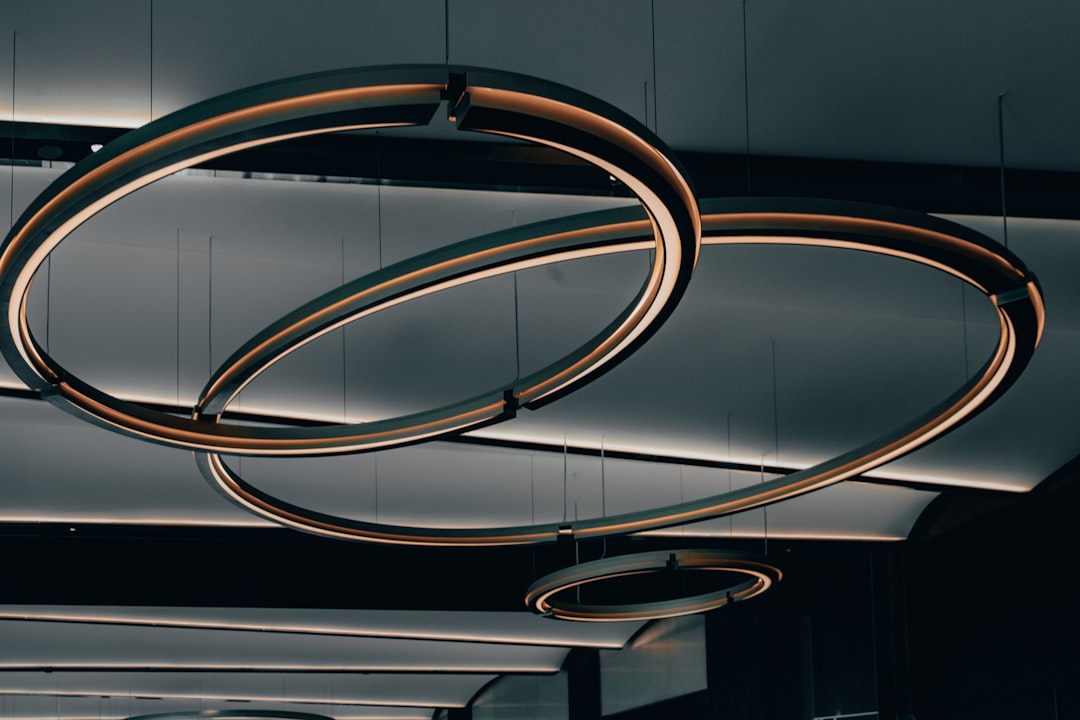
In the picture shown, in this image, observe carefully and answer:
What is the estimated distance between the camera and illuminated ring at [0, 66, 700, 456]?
5.77 metres

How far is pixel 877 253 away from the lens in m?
9.33

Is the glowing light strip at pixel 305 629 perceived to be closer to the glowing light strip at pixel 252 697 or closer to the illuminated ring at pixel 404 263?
the glowing light strip at pixel 252 697

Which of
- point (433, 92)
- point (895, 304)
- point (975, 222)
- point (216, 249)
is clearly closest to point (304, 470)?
point (216, 249)

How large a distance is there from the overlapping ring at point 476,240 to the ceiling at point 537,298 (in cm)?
122

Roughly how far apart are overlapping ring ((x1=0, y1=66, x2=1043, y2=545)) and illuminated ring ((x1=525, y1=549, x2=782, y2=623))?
481 cm

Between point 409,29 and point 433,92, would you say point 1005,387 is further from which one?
point 433,92

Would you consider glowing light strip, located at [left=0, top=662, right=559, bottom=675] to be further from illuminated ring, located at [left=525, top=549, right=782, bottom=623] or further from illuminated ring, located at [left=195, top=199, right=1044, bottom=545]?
illuminated ring, located at [left=195, top=199, right=1044, bottom=545]

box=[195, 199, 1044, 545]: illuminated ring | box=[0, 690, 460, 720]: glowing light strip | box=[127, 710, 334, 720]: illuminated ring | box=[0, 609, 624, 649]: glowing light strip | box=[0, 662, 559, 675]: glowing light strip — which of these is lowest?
box=[0, 690, 460, 720]: glowing light strip

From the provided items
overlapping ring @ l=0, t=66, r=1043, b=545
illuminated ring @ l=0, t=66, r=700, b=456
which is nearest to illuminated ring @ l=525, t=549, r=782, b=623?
overlapping ring @ l=0, t=66, r=1043, b=545

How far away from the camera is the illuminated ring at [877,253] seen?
7.69 m

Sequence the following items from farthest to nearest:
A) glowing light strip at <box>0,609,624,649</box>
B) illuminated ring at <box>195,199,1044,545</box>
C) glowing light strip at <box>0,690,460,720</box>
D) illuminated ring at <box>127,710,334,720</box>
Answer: glowing light strip at <box>0,690,460,720</box>
illuminated ring at <box>127,710,334,720</box>
glowing light strip at <box>0,609,624,649</box>
illuminated ring at <box>195,199,1044,545</box>

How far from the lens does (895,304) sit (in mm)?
15648

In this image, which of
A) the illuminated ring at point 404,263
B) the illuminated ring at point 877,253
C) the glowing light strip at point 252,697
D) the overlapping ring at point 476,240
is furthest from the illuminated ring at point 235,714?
the illuminated ring at point 404,263

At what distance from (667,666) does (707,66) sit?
23.2m
